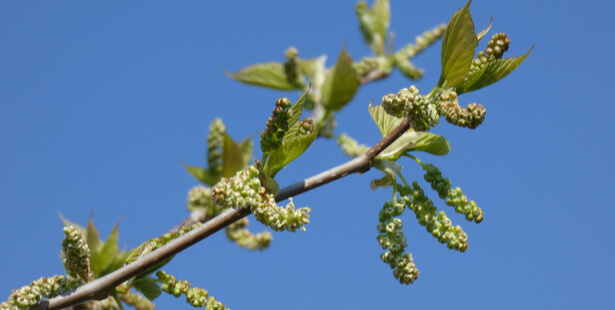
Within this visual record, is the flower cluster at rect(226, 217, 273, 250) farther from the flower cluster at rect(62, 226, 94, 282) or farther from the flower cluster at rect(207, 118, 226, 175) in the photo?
the flower cluster at rect(62, 226, 94, 282)

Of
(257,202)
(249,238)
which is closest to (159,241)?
(257,202)

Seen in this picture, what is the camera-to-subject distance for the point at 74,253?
158 centimetres

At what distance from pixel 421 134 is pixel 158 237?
0.72 metres

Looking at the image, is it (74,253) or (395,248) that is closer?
(395,248)

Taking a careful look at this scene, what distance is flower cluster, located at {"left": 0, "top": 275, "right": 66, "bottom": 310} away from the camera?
148 cm

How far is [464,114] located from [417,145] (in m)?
0.36

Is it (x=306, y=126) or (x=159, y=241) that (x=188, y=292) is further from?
(x=306, y=126)

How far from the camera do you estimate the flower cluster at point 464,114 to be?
1.32 m

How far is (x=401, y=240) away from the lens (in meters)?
1.46

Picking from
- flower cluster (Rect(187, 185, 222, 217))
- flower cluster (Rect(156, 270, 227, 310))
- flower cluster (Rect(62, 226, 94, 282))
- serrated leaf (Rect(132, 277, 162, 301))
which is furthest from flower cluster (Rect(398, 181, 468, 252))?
flower cluster (Rect(187, 185, 222, 217))

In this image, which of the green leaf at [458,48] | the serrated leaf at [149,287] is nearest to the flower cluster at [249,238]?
the serrated leaf at [149,287]

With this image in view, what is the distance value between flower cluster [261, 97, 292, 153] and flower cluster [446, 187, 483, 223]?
0.43 metres

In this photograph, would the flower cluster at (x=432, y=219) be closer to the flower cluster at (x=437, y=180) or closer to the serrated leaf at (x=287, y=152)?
the flower cluster at (x=437, y=180)

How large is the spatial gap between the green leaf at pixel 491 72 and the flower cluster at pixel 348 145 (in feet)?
5.37
